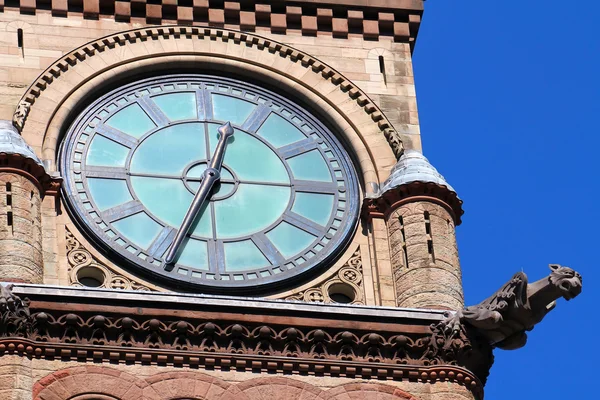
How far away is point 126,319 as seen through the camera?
39.2 m

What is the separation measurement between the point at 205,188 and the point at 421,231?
3.26 m

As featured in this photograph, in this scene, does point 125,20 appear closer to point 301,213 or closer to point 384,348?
point 301,213

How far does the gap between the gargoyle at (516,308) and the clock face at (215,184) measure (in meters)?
3.02

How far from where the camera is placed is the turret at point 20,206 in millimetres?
39906

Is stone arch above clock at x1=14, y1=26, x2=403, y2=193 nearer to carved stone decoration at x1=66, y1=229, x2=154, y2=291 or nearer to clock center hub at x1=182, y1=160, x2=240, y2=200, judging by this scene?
clock center hub at x1=182, y1=160, x2=240, y2=200

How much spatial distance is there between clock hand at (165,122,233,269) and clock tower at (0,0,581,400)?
37mm

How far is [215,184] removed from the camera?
140 ft

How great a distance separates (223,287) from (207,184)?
223 centimetres

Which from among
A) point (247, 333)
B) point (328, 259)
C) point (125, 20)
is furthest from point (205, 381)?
point (125, 20)

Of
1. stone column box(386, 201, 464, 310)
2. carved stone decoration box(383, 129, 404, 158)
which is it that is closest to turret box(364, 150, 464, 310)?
stone column box(386, 201, 464, 310)

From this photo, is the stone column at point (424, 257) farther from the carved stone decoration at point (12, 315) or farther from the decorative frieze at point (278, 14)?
the carved stone decoration at point (12, 315)

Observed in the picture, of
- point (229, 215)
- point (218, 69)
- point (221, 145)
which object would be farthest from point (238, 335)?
point (218, 69)

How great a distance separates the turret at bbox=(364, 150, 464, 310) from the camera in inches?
1614

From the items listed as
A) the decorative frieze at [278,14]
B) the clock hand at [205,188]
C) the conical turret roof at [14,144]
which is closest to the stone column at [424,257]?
the clock hand at [205,188]
